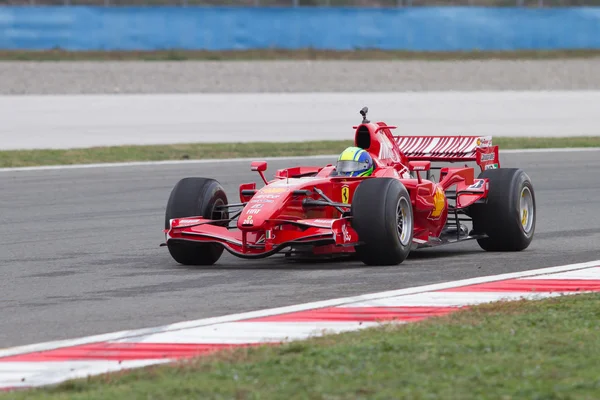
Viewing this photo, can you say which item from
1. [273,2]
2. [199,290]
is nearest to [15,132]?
[273,2]

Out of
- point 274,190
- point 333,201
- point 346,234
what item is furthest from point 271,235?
point 333,201

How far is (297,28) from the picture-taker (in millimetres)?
36719

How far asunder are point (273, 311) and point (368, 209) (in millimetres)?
2268

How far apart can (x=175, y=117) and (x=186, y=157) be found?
15.4 feet

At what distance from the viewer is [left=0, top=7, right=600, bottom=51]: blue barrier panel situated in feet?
115

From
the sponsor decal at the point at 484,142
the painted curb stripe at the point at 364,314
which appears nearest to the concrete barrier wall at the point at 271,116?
the sponsor decal at the point at 484,142

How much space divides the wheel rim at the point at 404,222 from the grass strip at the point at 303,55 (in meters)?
25.3

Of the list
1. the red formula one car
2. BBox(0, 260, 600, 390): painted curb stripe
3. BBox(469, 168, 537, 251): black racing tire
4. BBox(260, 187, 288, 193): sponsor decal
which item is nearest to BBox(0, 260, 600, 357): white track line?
BBox(0, 260, 600, 390): painted curb stripe

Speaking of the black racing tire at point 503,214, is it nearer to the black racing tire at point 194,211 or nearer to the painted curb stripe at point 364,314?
the black racing tire at point 194,211

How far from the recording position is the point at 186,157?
895 inches

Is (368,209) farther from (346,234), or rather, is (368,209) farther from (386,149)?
(386,149)

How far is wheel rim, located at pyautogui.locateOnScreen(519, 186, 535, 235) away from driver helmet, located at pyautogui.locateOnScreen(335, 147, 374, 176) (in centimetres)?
181

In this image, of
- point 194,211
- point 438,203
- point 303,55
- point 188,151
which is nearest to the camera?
point 194,211

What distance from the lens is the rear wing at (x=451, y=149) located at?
508 inches
